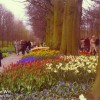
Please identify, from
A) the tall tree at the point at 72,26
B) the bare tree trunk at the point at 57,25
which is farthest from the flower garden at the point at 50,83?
the bare tree trunk at the point at 57,25

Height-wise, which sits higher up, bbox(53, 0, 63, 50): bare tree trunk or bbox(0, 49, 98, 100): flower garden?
bbox(53, 0, 63, 50): bare tree trunk

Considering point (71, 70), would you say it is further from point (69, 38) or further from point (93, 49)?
point (93, 49)

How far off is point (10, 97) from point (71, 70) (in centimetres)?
308

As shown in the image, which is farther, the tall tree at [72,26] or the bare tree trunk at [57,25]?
the bare tree trunk at [57,25]

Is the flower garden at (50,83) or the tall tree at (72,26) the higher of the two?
the tall tree at (72,26)

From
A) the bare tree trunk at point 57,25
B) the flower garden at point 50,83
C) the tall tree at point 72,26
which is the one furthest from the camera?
the bare tree trunk at point 57,25

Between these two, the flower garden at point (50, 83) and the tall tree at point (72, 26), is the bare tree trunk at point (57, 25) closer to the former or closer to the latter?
the tall tree at point (72, 26)

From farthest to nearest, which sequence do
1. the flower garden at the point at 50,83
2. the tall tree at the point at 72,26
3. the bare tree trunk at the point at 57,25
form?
1. the bare tree trunk at the point at 57,25
2. the tall tree at the point at 72,26
3. the flower garden at the point at 50,83

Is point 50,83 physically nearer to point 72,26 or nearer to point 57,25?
point 72,26

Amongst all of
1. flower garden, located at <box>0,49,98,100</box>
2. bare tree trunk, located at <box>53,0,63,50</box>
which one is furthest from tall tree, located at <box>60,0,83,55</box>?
flower garden, located at <box>0,49,98,100</box>

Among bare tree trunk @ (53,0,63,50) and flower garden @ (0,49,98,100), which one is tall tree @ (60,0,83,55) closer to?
bare tree trunk @ (53,0,63,50)

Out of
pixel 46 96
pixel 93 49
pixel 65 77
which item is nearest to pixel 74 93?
pixel 46 96

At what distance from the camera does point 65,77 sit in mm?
9773

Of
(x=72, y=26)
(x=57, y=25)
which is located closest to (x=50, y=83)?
(x=72, y=26)
